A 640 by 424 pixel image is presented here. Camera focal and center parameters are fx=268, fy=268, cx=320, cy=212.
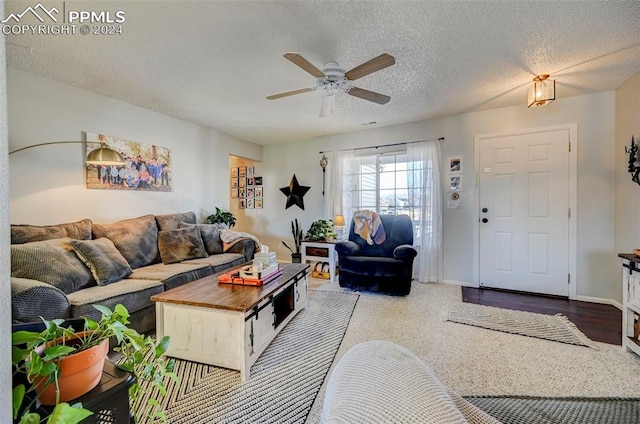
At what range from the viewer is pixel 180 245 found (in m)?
3.17

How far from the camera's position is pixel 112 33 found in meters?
1.93

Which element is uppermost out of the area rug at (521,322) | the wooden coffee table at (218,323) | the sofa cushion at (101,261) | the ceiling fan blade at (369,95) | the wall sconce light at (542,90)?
the wall sconce light at (542,90)

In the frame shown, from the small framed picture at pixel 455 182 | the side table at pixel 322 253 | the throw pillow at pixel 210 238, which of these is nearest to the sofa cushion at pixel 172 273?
the throw pillow at pixel 210 238

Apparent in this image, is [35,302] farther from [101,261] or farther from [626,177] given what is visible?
[626,177]

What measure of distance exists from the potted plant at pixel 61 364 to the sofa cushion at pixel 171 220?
3.02 meters

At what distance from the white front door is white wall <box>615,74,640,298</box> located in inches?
16.6

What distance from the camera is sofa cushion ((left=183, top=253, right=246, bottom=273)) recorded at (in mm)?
3053

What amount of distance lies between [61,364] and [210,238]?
10.3ft

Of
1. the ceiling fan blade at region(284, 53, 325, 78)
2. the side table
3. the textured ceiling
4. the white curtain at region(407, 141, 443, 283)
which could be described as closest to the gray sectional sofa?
the side table

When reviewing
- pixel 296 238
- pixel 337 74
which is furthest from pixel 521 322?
pixel 296 238

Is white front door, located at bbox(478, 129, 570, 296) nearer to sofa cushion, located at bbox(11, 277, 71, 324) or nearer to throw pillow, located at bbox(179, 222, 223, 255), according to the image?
throw pillow, located at bbox(179, 222, 223, 255)

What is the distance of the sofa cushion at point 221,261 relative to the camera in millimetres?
3053

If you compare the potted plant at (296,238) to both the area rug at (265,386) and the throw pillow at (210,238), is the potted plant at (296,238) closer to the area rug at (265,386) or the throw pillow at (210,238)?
the throw pillow at (210,238)

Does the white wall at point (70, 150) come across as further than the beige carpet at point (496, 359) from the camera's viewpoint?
Yes
